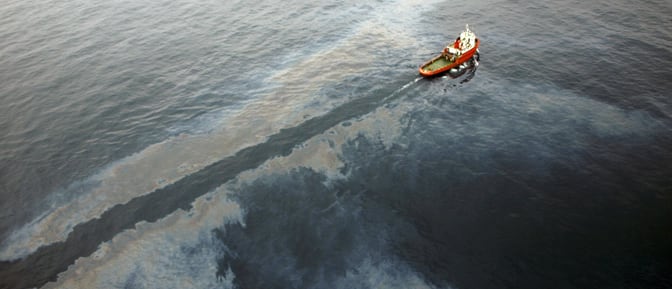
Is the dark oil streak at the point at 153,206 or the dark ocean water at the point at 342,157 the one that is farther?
the dark oil streak at the point at 153,206

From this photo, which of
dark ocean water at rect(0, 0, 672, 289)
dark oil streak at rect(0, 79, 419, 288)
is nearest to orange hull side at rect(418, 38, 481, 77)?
dark ocean water at rect(0, 0, 672, 289)

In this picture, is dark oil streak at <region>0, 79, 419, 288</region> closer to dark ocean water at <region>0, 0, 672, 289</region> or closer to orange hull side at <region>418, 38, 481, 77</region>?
dark ocean water at <region>0, 0, 672, 289</region>

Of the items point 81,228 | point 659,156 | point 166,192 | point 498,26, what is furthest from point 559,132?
point 81,228

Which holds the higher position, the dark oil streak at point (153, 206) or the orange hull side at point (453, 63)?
the orange hull side at point (453, 63)

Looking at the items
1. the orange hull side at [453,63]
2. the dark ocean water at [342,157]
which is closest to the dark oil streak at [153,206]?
the dark ocean water at [342,157]

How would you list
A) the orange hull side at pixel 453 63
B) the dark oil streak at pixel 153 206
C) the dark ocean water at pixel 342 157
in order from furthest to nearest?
the orange hull side at pixel 453 63 → the dark oil streak at pixel 153 206 → the dark ocean water at pixel 342 157

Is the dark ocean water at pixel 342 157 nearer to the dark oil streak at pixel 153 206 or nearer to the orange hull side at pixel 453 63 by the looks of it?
the dark oil streak at pixel 153 206

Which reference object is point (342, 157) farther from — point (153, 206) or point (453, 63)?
point (453, 63)
